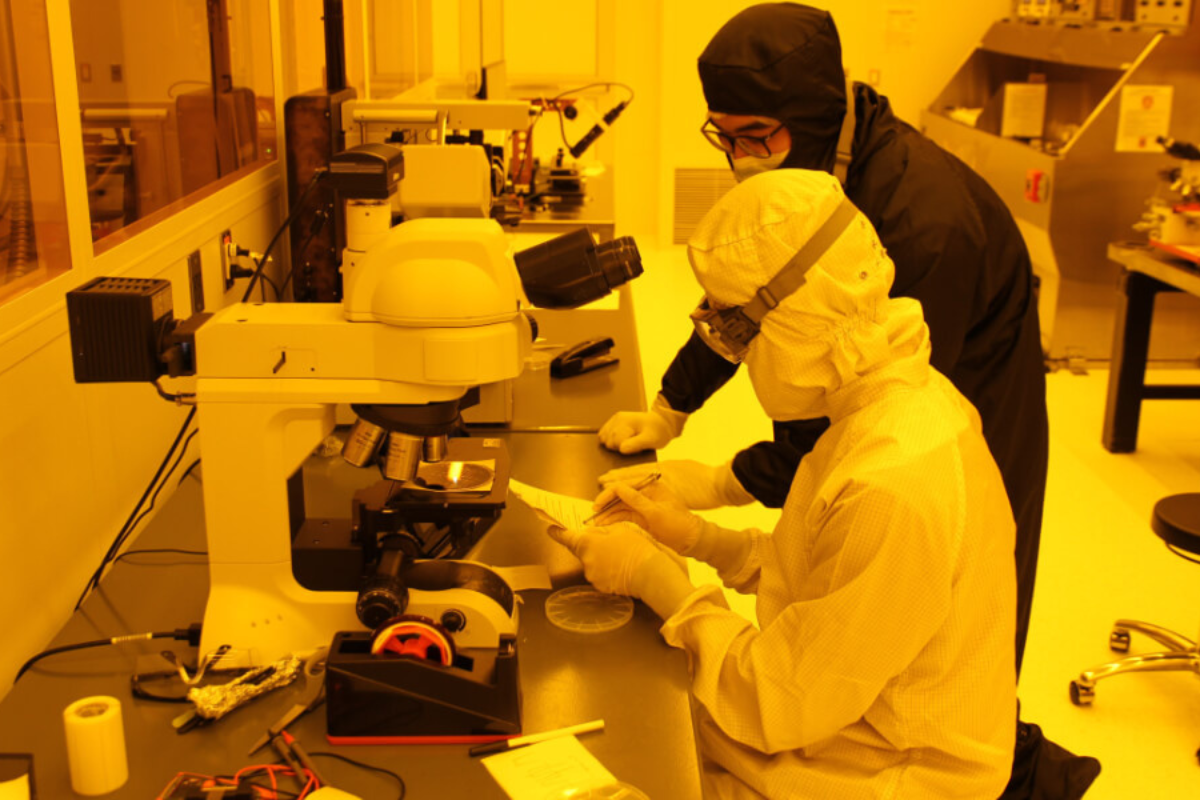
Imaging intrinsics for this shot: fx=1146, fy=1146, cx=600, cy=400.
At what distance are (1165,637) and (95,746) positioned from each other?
2633 mm

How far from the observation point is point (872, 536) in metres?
1.23

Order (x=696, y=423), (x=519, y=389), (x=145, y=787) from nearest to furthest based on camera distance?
(x=145, y=787) → (x=519, y=389) → (x=696, y=423)

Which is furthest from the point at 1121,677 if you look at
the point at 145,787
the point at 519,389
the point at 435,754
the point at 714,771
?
the point at 145,787

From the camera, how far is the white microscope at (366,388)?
1.23 metres

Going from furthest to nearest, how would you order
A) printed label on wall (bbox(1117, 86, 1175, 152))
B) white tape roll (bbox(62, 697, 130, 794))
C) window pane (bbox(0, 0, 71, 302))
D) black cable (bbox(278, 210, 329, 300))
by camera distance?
1. printed label on wall (bbox(1117, 86, 1175, 152))
2. black cable (bbox(278, 210, 329, 300))
3. window pane (bbox(0, 0, 71, 302))
4. white tape roll (bbox(62, 697, 130, 794))

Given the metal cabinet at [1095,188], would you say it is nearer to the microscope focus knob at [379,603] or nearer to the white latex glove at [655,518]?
the white latex glove at [655,518]

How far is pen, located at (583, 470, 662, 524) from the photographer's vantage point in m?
1.65

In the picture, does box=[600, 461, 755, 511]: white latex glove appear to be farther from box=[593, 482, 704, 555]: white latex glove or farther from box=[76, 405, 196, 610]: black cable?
box=[76, 405, 196, 610]: black cable

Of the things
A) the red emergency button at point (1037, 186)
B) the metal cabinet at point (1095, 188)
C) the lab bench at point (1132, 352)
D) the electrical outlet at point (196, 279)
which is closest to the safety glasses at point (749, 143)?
the electrical outlet at point (196, 279)

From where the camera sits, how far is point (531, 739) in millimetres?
1199

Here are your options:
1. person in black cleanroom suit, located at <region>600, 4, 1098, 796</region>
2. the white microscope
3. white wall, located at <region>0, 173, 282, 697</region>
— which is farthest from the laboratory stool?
white wall, located at <region>0, 173, 282, 697</region>

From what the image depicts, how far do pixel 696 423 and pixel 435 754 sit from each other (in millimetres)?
3450

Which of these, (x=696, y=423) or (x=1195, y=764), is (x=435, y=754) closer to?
(x=1195, y=764)

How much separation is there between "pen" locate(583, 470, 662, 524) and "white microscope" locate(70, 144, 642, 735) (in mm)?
301
